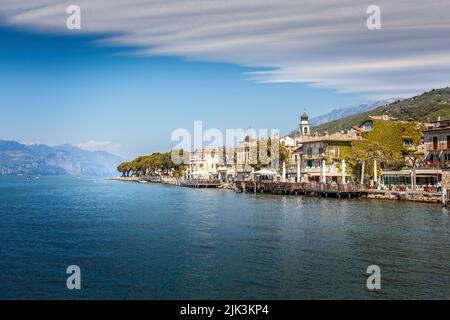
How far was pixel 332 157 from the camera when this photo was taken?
3797 inches

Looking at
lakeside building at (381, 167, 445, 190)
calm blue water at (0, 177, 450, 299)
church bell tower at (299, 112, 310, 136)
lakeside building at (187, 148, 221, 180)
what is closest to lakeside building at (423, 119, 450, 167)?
lakeside building at (381, 167, 445, 190)

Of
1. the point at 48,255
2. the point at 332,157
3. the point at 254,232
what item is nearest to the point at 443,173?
the point at 332,157

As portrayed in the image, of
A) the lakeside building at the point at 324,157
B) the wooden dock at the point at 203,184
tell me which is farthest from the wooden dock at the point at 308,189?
the wooden dock at the point at 203,184

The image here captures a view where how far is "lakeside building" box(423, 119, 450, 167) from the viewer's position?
245 ft

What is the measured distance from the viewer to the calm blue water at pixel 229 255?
25.5 m

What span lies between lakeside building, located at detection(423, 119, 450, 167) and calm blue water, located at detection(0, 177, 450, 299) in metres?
23.5

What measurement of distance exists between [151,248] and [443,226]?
77.0 ft

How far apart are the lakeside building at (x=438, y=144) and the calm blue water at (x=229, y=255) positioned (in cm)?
2349

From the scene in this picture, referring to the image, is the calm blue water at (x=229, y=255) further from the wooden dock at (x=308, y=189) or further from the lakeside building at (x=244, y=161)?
the lakeside building at (x=244, y=161)

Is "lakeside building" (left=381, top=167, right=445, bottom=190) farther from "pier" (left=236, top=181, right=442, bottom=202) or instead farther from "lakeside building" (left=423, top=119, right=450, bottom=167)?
"pier" (left=236, top=181, right=442, bottom=202)

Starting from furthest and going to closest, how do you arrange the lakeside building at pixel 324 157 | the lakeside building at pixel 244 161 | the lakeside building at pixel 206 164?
the lakeside building at pixel 206 164 → the lakeside building at pixel 244 161 → the lakeside building at pixel 324 157

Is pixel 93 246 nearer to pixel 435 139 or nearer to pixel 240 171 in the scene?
pixel 435 139

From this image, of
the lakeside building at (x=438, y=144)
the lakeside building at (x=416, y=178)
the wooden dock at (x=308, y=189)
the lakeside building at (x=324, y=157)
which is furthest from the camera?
the lakeside building at (x=324, y=157)

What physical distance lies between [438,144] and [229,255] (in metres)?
51.9
